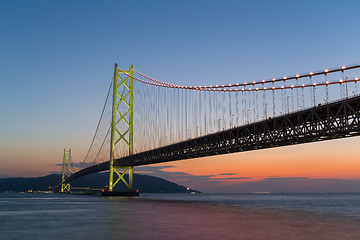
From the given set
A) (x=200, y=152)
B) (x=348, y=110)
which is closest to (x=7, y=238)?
(x=348, y=110)

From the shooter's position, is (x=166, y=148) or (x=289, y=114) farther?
(x=166, y=148)

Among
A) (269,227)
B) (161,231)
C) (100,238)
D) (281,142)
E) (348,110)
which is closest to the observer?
(100,238)

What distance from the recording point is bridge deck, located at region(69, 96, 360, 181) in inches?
1342

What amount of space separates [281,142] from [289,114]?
4.08 m

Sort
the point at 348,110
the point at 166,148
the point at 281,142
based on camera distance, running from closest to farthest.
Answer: the point at 348,110 < the point at 281,142 < the point at 166,148

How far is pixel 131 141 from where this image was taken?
74.2 metres

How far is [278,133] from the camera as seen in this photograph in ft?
137

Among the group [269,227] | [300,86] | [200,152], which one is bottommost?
[269,227]

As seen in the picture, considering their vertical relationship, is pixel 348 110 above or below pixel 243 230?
above

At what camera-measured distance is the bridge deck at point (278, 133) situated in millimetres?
34094

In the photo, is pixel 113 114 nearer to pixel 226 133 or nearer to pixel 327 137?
pixel 226 133

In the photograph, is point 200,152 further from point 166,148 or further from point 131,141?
point 131,141

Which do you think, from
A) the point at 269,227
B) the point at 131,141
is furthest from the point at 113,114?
the point at 269,227

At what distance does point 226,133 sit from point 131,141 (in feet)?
91.4
